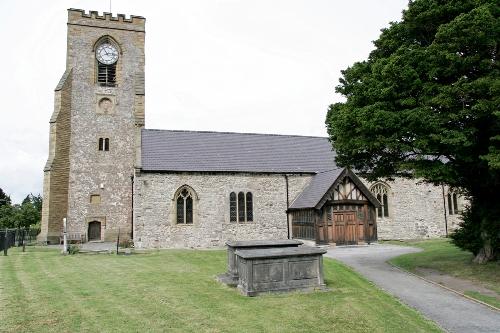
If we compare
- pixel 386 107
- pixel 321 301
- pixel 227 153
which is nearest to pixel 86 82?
pixel 227 153

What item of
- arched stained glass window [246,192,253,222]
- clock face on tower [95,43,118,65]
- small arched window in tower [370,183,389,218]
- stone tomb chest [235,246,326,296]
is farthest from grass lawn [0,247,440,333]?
clock face on tower [95,43,118,65]

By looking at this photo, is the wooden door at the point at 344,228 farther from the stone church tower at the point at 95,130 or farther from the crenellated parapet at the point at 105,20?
the crenellated parapet at the point at 105,20

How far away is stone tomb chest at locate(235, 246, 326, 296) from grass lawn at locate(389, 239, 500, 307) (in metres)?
4.47

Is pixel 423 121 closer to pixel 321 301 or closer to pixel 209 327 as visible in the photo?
pixel 321 301

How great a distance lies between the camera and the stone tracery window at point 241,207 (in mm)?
26969

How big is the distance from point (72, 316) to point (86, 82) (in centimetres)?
2733

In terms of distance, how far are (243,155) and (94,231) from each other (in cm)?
1290

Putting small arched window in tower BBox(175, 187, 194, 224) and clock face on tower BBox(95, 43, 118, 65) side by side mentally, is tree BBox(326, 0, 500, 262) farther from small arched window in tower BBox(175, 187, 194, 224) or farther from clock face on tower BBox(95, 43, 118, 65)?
clock face on tower BBox(95, 43, 118, 65)

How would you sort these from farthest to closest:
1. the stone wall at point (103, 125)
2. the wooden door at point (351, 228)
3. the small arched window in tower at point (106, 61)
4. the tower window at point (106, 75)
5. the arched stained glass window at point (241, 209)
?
the small arched window in tower at point (106, 61), the tower window at point (106, 75), the stone wall at point (103, 125), the arched stained glass window at point (241, 209), the wooden door at point (351, 228)

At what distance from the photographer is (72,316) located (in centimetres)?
888

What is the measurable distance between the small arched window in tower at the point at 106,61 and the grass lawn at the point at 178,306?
21.5 metres

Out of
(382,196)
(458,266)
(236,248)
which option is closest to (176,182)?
(236,248)

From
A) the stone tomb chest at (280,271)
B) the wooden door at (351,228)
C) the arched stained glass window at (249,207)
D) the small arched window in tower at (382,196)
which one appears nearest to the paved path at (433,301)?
the stone tomb chest at (280,271)

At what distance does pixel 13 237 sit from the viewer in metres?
27.9
